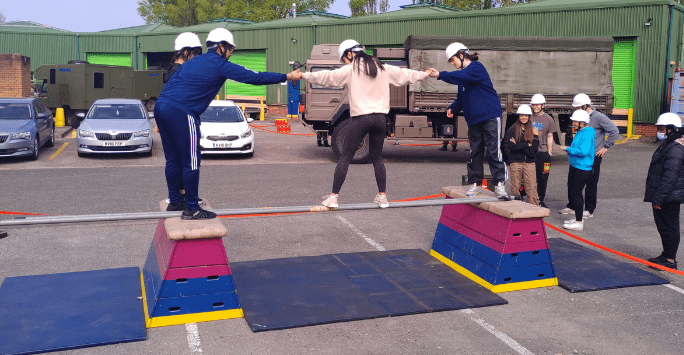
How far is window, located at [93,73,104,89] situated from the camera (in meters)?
27.2

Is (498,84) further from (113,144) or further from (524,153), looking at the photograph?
(113,144)

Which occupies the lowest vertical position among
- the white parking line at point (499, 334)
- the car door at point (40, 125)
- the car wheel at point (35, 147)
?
the white parking line at point (499, 334)

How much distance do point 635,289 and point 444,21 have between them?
2501cm

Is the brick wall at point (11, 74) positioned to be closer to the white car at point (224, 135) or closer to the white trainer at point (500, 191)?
the white car at point (224, 135)

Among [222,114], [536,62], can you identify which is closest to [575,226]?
[536,62]

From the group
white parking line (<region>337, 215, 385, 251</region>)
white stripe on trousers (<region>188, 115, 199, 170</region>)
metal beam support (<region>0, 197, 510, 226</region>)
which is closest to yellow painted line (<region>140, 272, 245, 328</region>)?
metal beam support (<region>0, 197, 510, 226</region>)

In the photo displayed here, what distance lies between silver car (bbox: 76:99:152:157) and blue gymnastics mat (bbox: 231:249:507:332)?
10.6 m

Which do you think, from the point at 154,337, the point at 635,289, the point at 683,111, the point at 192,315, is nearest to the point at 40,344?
the point at 154,337

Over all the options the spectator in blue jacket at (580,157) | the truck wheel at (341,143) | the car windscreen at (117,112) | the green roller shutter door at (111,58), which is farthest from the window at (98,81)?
the spectator in blue jacket at (580,157)

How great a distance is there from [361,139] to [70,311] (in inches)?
131

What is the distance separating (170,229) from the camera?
5.36 meters

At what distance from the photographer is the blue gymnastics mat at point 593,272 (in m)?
6.53

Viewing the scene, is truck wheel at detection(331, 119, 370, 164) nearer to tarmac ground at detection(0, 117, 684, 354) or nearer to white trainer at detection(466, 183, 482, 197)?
tarmac ground at detection(0, 117, 684, 354)

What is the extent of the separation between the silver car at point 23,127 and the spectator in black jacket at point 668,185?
14431mm
